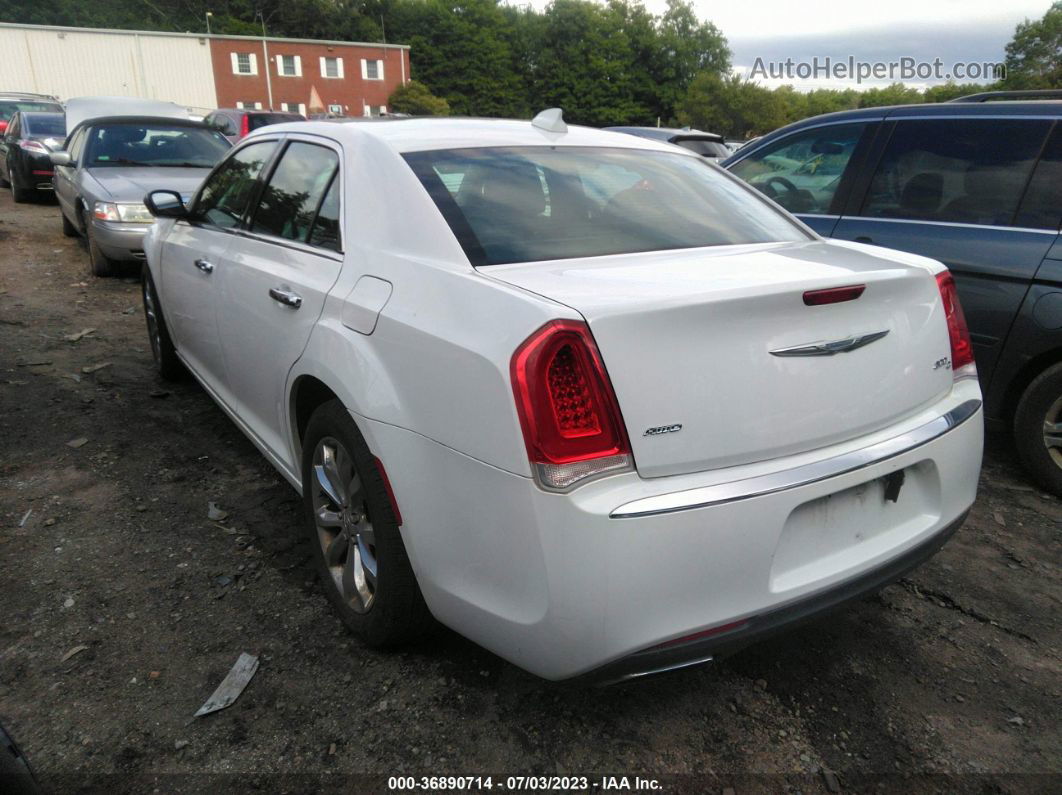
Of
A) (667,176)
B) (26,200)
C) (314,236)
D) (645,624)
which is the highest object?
(667,176)

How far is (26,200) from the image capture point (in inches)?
532

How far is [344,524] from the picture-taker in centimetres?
253

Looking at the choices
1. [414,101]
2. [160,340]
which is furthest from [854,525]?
[414,101]

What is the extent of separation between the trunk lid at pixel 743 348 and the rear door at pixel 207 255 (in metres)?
1.93

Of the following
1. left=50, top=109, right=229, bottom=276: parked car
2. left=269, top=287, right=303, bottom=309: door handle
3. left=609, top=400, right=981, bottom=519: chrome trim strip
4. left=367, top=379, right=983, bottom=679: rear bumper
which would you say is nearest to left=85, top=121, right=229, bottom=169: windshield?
left=50, top=109, right=229, bottom=276: parked car

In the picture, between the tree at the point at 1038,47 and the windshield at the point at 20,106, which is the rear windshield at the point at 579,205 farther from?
the tree at the point at 1038,47

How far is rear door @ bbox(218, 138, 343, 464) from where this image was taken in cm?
261

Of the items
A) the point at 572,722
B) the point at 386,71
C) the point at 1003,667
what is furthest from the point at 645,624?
the point at 386,71

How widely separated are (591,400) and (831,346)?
0.68 metres

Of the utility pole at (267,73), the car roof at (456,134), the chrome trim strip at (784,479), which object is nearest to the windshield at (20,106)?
the car roof at (456,134)

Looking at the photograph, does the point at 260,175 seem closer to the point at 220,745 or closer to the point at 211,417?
the point at 211,417

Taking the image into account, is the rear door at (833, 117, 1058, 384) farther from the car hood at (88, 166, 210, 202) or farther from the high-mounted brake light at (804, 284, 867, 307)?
the car hood at (88, 166, 210, 202)

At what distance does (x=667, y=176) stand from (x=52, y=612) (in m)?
2.72

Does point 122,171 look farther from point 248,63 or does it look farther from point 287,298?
point 248,63
